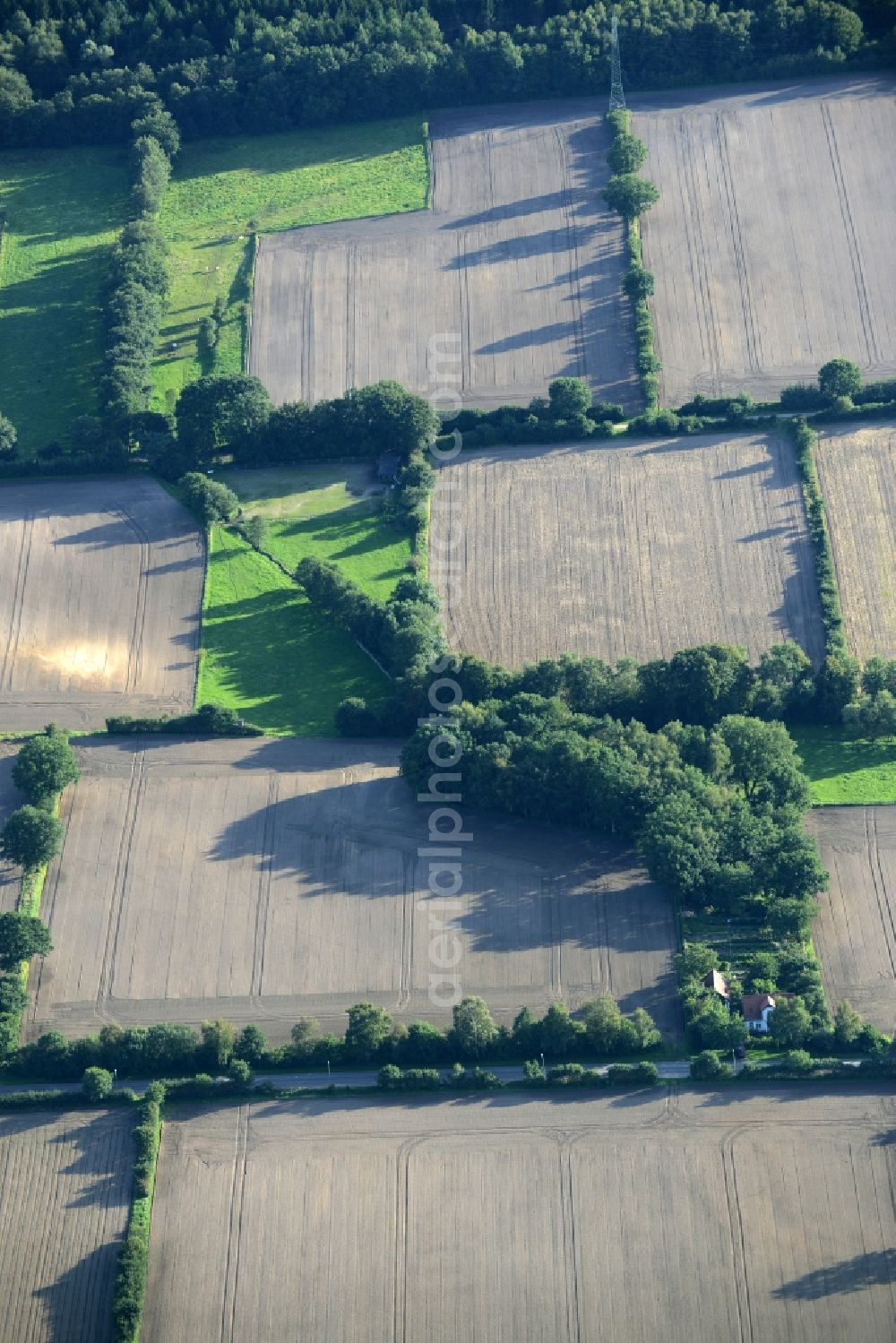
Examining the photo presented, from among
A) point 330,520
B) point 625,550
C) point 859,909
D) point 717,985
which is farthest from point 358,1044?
point 330,520

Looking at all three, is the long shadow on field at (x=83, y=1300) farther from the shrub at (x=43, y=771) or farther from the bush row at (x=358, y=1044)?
the shrub at (x=43, y=771)

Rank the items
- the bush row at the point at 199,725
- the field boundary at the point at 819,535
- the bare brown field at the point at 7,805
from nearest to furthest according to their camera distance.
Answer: the bare brown field at the point at 7,805
the bush row at the point at 199,725
the field boundary at the point at 819,535

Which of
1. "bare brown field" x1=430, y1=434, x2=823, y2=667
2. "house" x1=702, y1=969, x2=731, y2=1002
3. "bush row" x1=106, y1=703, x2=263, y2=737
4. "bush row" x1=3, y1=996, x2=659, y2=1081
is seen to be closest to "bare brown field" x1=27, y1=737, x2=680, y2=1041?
"bush row" x1=106, y1=703, x2=263, y2=737

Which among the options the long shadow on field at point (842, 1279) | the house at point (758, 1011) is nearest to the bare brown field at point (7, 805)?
the house at point (758, 1011)

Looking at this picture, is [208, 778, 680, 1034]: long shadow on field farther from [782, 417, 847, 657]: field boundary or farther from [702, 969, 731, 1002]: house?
[782, 417, 847, 657]: field boundary

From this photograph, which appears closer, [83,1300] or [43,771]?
[83,1300]

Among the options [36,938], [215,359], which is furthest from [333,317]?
[36,938]

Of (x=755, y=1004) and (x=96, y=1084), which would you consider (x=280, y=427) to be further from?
(x=755, y=1004)
